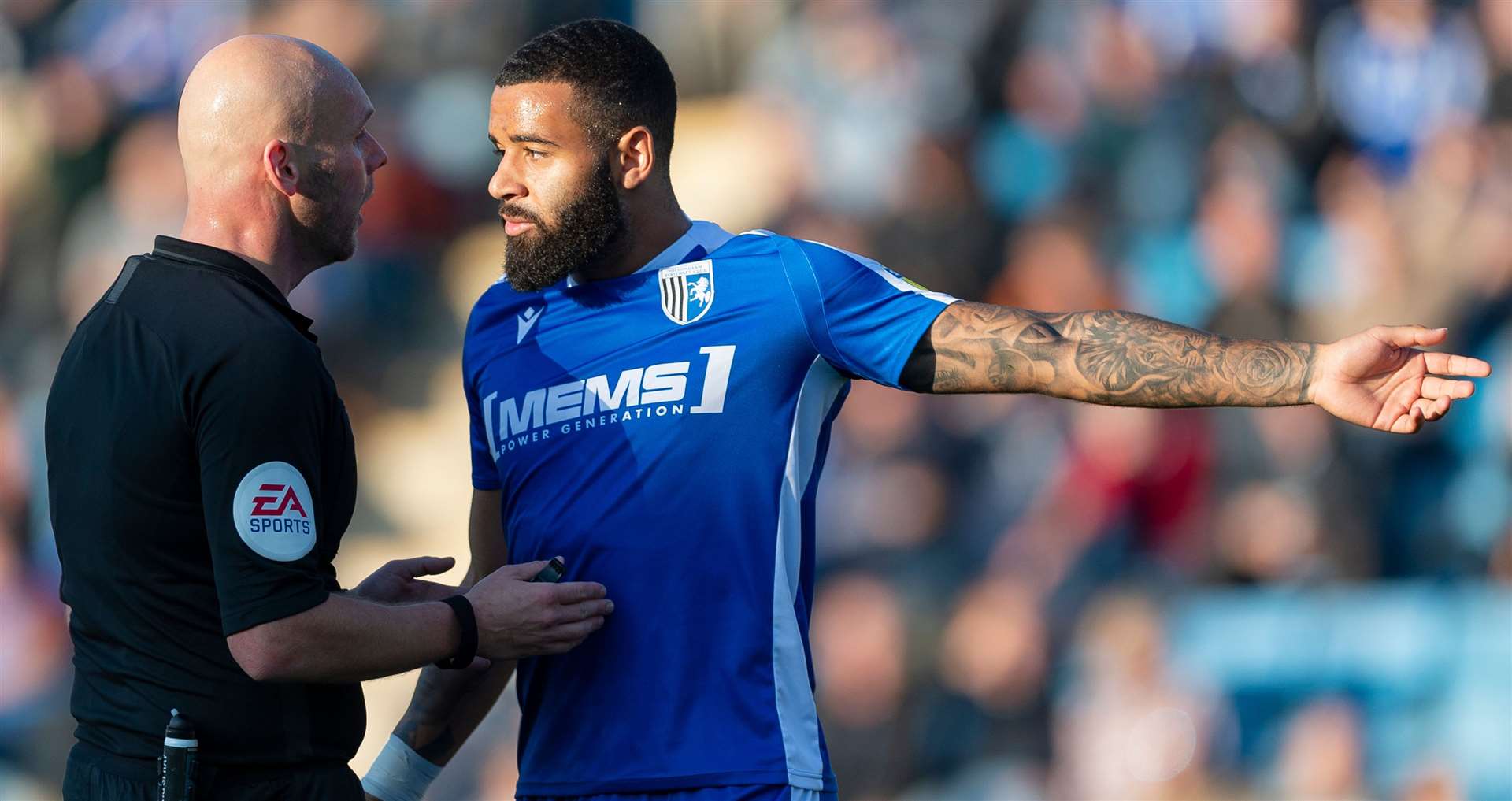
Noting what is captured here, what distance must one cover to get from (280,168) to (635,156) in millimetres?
861

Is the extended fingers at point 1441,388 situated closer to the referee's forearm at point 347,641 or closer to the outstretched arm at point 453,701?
the referee's forearm at point 347,641

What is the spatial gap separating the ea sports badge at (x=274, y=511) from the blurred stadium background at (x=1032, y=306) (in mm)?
4561

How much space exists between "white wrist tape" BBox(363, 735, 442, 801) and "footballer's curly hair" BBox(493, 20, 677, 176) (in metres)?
1.44

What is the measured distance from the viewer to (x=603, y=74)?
3.82m

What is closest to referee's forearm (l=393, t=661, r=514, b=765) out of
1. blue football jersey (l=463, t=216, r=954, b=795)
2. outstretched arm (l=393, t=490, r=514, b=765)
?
outstretched arm (l=393, t=490, r=514, b=765)

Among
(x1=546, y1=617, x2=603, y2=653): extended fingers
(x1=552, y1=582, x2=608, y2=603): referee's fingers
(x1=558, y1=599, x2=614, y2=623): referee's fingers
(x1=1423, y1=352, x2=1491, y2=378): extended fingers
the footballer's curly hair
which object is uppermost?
the footballer's curly hair

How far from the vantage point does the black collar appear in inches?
125

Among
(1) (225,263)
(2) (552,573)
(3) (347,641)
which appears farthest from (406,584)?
(1) (225,263)

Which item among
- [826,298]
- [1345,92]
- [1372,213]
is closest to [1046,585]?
[1372,213]

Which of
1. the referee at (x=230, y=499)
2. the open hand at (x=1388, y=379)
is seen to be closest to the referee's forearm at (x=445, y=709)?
the referee at (x=230, y=499)

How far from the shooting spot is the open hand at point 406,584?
349 cm

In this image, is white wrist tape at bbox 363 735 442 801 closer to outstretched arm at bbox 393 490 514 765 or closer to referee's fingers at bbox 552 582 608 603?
outstretched arm at bbox 393 490 514 765

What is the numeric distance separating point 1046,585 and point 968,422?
836 mm

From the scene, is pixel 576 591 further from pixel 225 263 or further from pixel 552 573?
pixel 225 263
